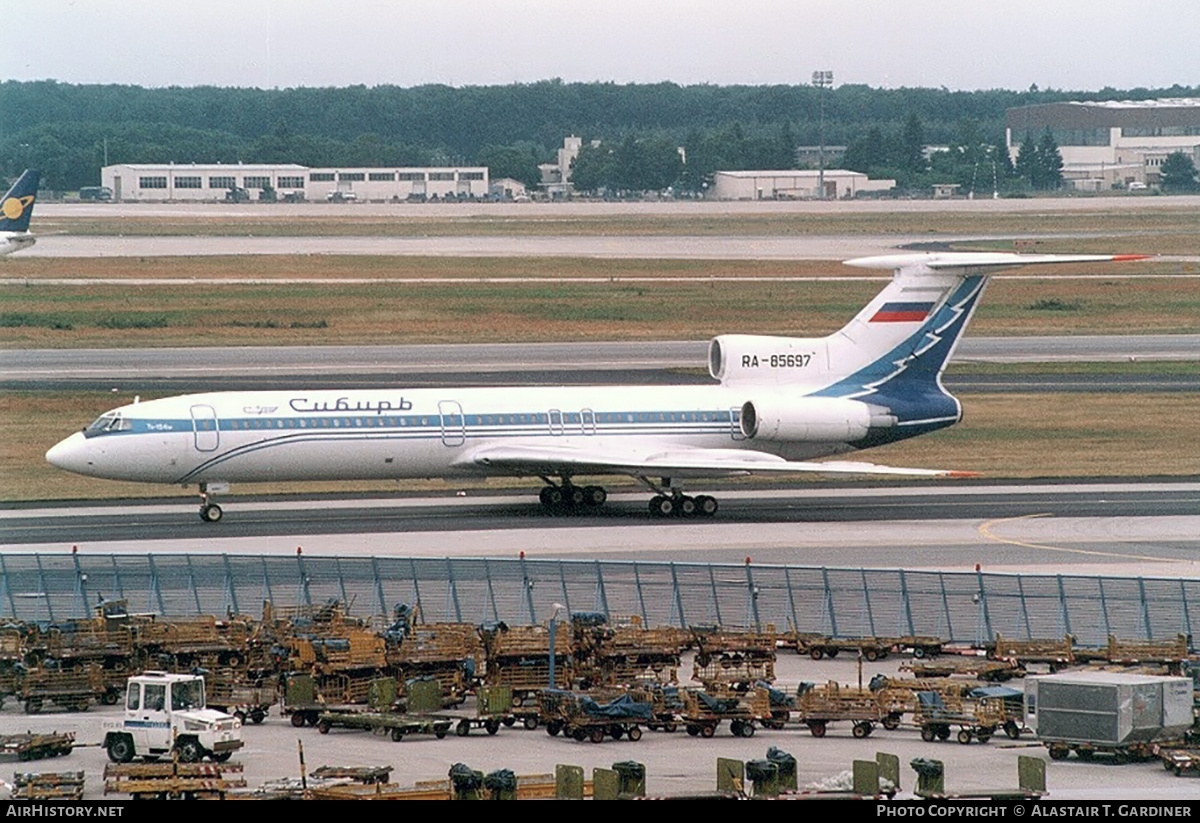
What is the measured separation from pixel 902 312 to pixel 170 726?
3169cm

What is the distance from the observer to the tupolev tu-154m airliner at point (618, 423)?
50812 millimetres

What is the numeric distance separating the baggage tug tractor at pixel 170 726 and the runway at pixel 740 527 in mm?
16354

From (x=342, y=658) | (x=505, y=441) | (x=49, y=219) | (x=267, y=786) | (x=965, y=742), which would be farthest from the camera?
(x=49, y=219)

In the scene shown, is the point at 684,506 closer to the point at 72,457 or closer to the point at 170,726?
the point at 72,457

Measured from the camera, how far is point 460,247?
465 feet

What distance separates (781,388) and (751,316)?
152ft

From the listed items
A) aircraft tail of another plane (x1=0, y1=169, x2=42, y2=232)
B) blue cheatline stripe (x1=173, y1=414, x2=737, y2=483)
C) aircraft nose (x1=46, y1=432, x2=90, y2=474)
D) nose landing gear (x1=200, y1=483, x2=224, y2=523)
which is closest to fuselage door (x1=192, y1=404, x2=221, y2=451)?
blue cheatline stripe (x1=173, y1=414, x2=737, y2=483)

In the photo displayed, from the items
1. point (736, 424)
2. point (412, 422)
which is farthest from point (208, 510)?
point (736, 424)

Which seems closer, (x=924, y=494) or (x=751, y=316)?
(x=924, y=494)

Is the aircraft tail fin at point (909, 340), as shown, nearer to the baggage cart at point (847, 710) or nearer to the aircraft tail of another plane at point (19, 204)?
the baggage cart at point (847, 710)

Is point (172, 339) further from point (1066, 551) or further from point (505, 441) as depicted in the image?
point (1066, 551)

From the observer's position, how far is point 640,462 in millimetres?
52219

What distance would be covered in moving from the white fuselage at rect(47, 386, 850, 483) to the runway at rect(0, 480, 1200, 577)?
129 centimetres

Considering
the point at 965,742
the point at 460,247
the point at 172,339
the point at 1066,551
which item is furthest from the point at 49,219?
the point at 965,742
